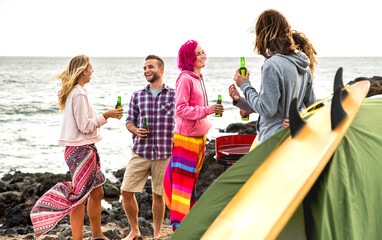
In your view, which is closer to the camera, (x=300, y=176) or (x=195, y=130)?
(x=300, y=176)

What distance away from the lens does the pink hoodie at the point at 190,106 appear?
4320mm

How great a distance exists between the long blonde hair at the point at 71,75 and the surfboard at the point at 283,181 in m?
3.05

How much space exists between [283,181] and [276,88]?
4.65 feet

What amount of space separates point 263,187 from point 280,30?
1.71 meters

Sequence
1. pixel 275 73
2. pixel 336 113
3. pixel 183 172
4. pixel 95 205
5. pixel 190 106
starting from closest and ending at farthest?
pixel 336 113, pixel 275 73, pixel 190 106, pixel 183 172, pixel 95 205

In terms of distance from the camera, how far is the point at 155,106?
5.04 metres

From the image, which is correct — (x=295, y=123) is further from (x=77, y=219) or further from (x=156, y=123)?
(x=77, y=219)

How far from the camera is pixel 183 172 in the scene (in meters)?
4.54

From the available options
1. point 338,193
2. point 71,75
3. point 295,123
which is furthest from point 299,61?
point 71,75

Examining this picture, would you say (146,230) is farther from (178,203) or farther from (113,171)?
(113,171)

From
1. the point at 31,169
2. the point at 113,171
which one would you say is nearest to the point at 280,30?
the point at 113,171

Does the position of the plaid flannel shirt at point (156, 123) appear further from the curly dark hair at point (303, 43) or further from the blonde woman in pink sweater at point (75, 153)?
the curly dark hair at point (303, 43)

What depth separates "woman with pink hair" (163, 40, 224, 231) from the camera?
4461 mm

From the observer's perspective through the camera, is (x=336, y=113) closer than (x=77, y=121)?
Yes
